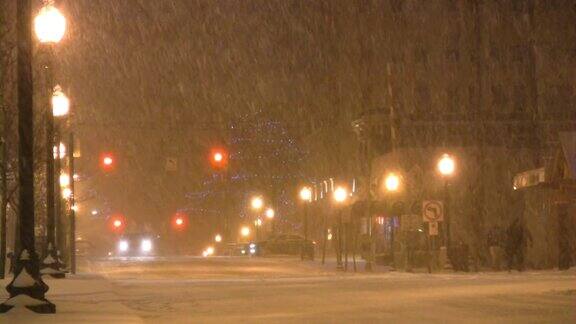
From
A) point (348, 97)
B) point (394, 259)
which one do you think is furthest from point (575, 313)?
point (348, 97)

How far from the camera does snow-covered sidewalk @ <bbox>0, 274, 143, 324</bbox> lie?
15.8m

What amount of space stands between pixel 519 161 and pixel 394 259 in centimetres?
938

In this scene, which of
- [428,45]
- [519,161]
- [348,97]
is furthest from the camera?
[348,97]

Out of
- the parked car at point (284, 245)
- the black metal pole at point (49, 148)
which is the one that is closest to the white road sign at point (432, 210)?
the black metal pole at point (49, 148)

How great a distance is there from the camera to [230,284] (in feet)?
93.2

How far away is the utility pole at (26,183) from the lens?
16453 mm

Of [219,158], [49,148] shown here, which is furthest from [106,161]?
[49,148]

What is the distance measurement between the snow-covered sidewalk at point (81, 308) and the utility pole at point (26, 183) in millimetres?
288

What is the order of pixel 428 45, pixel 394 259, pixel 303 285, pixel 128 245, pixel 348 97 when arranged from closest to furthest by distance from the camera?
pixel 303 285, pixel 394 259, pixel 428 45, pixel 348 97, pixel 128 245

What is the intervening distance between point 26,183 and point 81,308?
2921 mm

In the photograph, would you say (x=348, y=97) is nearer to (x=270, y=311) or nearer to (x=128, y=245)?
(x=128, y=245)

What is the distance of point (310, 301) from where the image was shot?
20469 mm

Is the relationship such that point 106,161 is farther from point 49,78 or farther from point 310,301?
point 310,301

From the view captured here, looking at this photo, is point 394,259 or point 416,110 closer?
point 394,259
